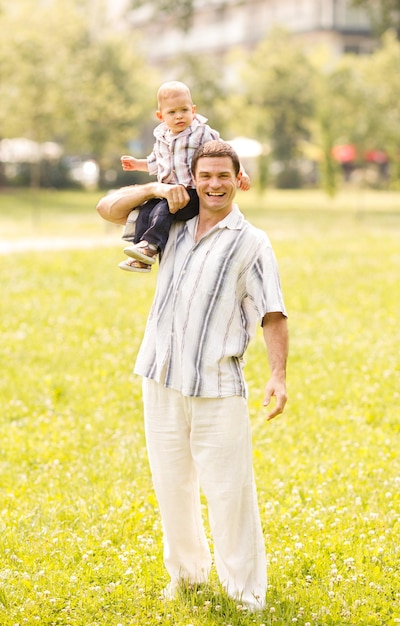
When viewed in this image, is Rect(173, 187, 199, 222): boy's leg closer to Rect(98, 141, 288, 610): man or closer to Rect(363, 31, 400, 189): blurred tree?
Rect(98, 141, 288, 610): man

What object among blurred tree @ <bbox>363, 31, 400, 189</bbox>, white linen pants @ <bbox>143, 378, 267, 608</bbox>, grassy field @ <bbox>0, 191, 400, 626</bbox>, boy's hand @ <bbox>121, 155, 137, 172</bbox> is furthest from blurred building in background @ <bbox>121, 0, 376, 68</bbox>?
white linen pants @ <bbox>143, 378, 267, 608</bbox>

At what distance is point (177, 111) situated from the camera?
473 cm

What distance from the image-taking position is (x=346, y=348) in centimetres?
1219

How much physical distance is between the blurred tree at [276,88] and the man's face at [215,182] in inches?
2160

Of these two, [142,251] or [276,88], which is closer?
[142,251]

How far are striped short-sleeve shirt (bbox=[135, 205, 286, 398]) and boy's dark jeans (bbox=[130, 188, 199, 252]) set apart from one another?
2.9 inches

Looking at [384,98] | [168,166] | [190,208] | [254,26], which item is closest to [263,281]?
[190,208]

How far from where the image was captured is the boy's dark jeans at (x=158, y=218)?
4762 millimetres

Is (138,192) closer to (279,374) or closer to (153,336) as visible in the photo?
(153,336)

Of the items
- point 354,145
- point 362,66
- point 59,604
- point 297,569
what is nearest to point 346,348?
point 297,569

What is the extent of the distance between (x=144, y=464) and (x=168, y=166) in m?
3.58

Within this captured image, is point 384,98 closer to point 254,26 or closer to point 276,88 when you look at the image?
point 276,88

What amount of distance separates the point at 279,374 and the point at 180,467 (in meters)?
0.70

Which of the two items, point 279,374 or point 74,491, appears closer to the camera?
point 279,374
